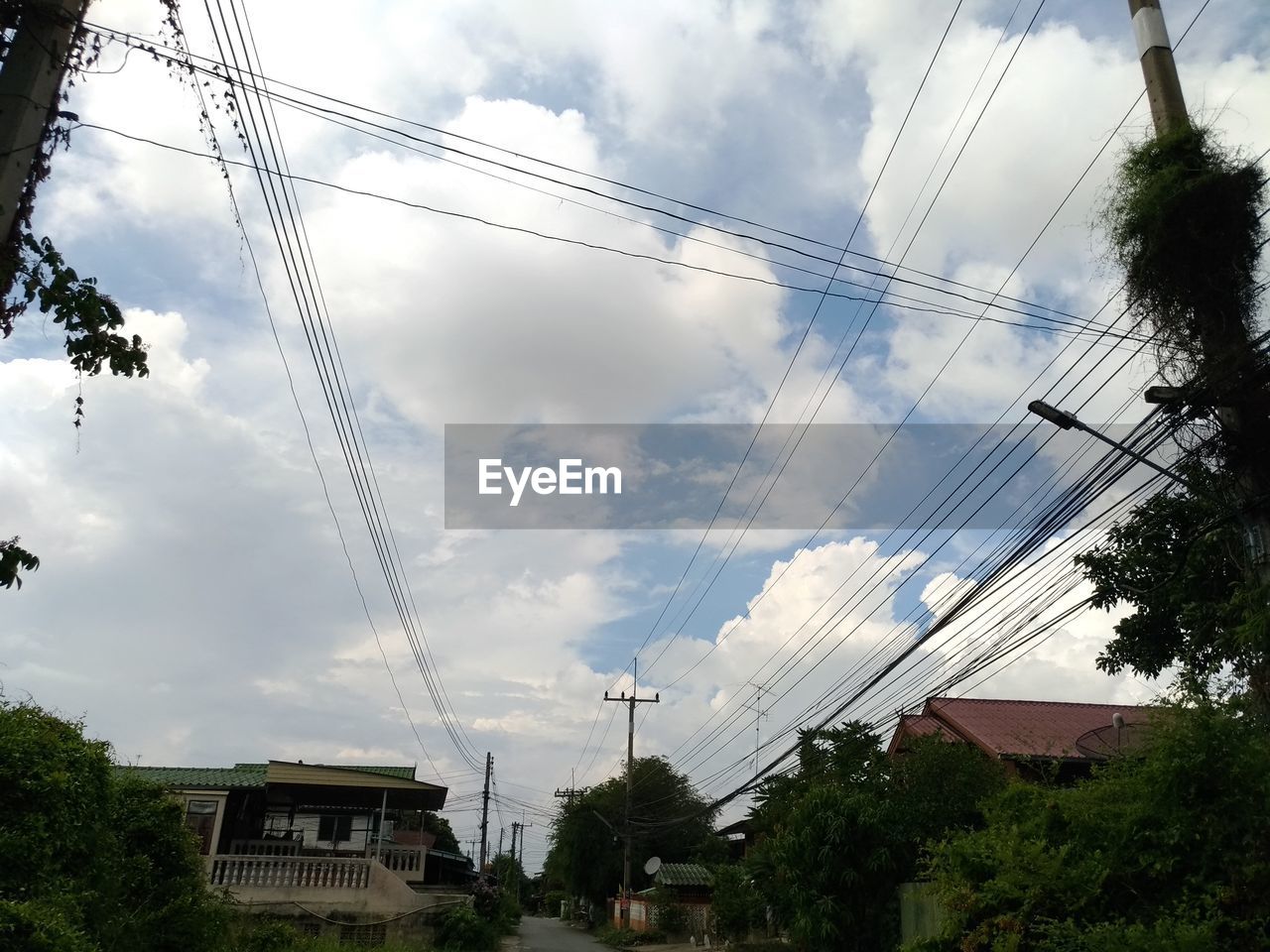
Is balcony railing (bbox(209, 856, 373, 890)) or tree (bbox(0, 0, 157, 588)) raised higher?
tree (bbox(0, 0, 157, 588))

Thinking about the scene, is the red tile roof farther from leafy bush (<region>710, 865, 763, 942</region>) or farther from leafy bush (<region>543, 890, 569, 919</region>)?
leafy bush (<region>543, 890, 569, 919</region>)

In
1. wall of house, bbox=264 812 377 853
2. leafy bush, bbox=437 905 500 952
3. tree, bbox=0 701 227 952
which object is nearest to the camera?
tree, bbox=0 701 227 952

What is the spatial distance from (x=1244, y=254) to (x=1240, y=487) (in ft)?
8.56

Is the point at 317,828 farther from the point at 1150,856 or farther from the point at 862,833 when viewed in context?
the point at 1150,856

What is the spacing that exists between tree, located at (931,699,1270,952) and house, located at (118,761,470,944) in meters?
12.5

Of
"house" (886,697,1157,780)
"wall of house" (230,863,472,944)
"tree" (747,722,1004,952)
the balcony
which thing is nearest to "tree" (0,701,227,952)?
"wall of house" (230,863,472,944)

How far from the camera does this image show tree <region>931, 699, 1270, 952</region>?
27.1 ft

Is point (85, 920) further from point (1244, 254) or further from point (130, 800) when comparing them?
point (1244, 254)

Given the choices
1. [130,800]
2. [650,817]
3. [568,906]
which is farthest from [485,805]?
[130,800]

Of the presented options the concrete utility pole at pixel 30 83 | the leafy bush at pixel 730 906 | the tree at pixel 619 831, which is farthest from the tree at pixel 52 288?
the tree at pixel 619 831

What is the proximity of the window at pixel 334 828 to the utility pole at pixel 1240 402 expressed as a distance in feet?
70.9

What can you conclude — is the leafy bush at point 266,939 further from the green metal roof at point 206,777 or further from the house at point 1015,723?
the house at point 1015,723

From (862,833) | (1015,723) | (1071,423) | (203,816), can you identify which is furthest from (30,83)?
(1015,723)

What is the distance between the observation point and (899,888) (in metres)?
15.2
